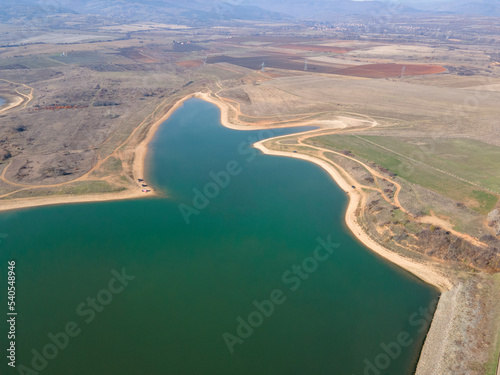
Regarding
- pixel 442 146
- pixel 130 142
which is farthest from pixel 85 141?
pixel 442 146

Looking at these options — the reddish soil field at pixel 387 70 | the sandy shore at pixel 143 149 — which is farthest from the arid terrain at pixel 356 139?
the reddish soil field at pixel 387 70

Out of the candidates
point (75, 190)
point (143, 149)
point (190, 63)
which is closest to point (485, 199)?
point (143, 149)

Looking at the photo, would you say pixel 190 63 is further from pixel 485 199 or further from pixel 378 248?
pixel 378 248

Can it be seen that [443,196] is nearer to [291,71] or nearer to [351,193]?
[351,193]

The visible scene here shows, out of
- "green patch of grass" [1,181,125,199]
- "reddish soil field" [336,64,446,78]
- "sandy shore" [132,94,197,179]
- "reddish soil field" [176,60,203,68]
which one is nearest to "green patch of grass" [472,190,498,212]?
"sandy shore" [132,94,197,179]

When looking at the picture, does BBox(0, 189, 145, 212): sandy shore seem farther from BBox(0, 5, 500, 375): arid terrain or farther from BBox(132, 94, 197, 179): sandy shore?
BBox(132, 94, 197, 179): sandy shore
